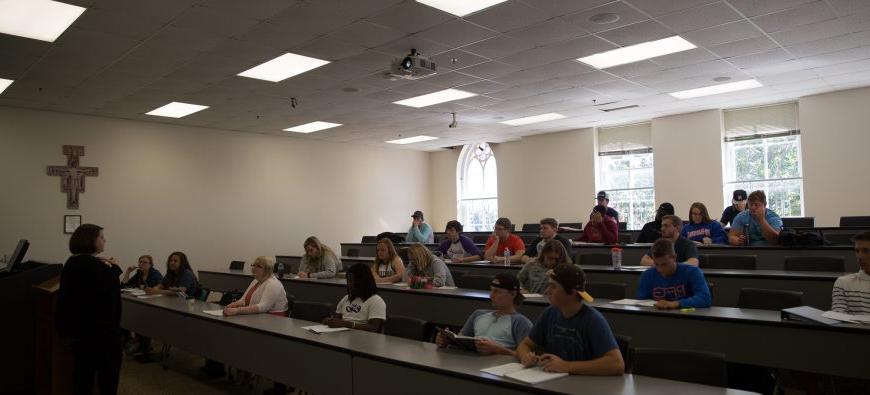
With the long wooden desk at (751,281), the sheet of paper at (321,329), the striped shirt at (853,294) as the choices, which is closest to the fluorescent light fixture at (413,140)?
the long wooden desk at (751,281)

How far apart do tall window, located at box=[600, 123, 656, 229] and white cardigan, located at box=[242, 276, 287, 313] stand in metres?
8.99

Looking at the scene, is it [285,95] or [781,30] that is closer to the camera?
[781,30]

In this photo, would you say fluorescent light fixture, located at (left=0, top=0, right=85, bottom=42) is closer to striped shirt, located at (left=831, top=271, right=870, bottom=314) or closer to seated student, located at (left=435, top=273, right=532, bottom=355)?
seated student, located at (left=435, top=273, right=532, bottom=355)

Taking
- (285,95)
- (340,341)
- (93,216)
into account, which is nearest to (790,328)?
(340,341)

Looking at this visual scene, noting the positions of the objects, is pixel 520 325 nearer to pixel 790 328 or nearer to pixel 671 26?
pixel 790 328

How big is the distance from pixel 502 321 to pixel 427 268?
8.82ft

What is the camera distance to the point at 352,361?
3.23 m

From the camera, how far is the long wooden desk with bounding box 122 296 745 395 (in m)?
2.47

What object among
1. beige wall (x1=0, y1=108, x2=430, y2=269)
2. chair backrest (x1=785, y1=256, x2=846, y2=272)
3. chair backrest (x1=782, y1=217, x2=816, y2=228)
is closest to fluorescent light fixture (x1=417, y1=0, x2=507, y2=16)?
chair backrest (x1=785, y1=256, x2=846, y2=272)

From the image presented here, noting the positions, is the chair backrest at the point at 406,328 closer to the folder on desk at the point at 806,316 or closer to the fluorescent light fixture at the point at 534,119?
the folder on desk at the point at 806,316

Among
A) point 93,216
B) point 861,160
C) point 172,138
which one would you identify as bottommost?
point 93,216

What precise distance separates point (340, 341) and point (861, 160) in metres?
10.1

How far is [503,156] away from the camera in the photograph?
1461cm

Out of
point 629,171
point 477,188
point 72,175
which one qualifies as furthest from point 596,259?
point 72,175
